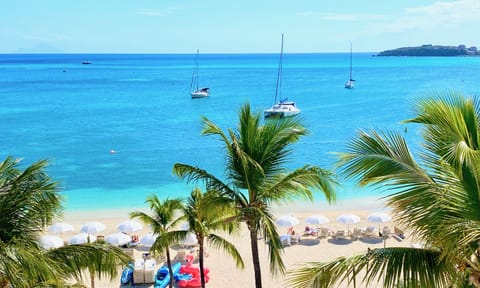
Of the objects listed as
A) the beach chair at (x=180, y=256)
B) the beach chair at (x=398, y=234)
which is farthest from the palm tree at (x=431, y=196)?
the beach chair at (x=398, y=234)

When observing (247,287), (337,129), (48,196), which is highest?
(337,129)

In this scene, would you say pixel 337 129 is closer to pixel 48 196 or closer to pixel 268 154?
pixel 268 154

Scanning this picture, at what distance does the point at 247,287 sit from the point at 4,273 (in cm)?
1081

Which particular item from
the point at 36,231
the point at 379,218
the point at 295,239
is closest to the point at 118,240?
the point at 295,239

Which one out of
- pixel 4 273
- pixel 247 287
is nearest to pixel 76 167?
pixel 247 287

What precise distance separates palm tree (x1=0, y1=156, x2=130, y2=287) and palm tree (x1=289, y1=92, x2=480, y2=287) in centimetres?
269

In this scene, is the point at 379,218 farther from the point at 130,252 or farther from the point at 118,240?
the point at 118,240

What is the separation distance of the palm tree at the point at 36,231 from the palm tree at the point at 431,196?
2.69 meters

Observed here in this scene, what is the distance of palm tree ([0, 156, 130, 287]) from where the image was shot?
17.3 feet

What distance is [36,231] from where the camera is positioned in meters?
6.03

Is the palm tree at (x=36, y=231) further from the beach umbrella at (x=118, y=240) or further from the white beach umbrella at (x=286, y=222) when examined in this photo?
the white beach umbrella at (x=286, y=222)

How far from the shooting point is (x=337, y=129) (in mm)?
51188

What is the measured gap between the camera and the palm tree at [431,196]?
416 centimetres

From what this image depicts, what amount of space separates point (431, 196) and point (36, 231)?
14.7ft
